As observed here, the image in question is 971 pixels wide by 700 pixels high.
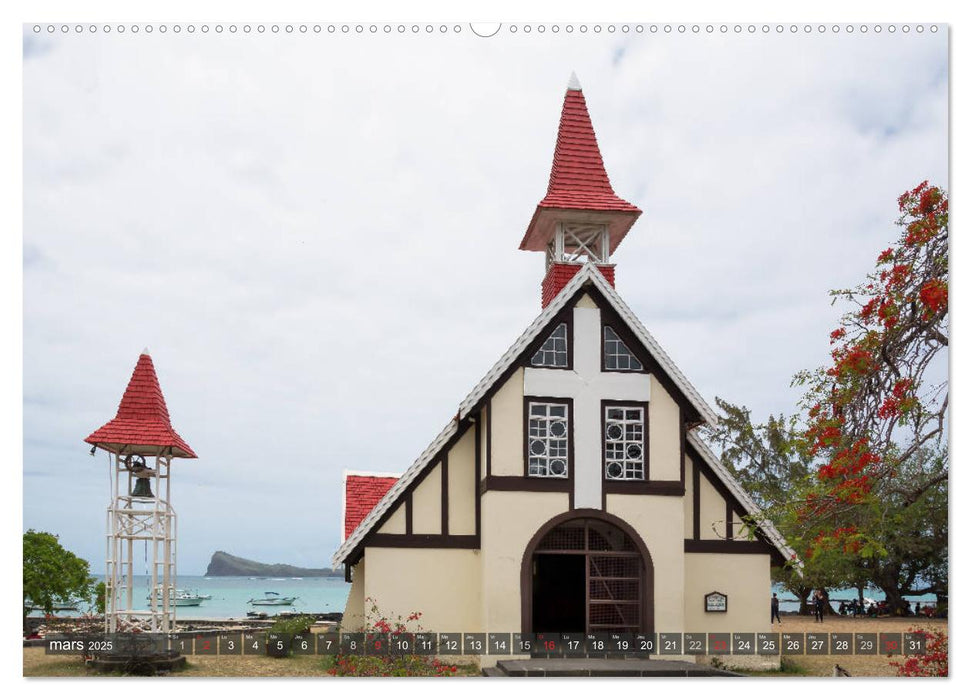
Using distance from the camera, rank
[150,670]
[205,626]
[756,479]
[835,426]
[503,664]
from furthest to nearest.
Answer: [756,479] → [205,626] → [503,664] → [150,670] → [835,426]

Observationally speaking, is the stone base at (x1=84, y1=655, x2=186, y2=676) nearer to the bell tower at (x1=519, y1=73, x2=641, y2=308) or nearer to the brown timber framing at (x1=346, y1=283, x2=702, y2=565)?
the brown timber framing at (x1=346, y1=283, x2=702, y2=565)

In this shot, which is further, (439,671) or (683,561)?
(683,561)

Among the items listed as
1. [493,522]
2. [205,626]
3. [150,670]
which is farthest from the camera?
[205,626]

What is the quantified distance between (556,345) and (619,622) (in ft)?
12.6

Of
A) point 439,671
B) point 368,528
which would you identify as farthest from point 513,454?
point 439,671

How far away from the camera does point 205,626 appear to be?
69.6 ft

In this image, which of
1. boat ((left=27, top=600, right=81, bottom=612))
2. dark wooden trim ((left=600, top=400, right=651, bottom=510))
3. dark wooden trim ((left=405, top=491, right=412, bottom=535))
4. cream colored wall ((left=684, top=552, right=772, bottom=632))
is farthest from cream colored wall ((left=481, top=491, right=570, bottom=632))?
boat ((left=27, top=600, right=81, bottom=612))

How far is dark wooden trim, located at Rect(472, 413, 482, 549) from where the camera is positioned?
50.9ft

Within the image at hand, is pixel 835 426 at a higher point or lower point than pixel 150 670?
higher

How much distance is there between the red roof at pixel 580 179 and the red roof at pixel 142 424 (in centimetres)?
591

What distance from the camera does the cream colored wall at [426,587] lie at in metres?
15.2

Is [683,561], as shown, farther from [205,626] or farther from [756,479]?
[756,479]

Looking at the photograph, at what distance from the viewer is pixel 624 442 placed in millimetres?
15305

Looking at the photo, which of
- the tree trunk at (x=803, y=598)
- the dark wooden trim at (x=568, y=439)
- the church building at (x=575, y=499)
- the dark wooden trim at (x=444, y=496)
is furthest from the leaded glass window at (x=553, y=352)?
the tree trunk at (x=803, y=598)
